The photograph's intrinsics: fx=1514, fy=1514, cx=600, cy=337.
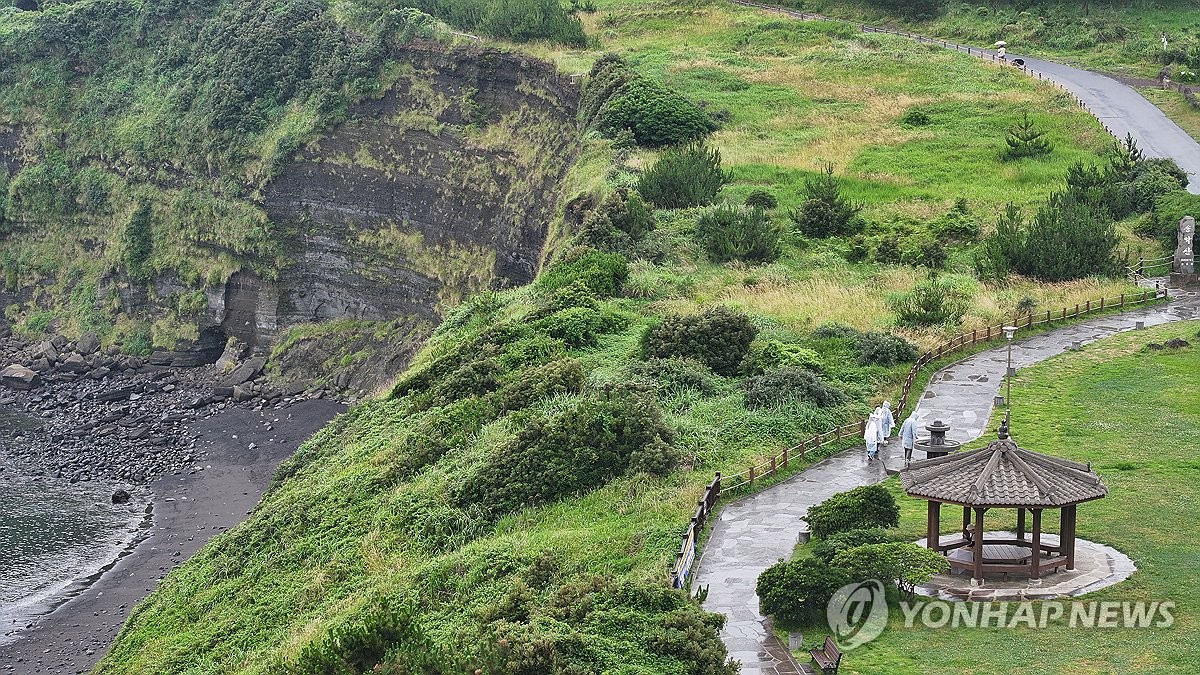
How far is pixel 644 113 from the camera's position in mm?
65812

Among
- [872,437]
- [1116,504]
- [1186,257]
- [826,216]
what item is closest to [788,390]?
[872,437]

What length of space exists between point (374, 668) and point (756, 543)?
Result: 8.02 meters

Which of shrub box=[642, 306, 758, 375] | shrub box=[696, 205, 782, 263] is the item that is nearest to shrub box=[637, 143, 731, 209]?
shrub box=[696, 205, 782, 263]

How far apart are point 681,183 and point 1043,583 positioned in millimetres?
33792

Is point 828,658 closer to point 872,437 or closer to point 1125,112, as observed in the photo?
point 872,437

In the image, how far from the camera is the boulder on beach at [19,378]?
83.1m

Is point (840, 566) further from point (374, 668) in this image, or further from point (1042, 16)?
point (1042, 16)

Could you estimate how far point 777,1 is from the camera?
9612 cm

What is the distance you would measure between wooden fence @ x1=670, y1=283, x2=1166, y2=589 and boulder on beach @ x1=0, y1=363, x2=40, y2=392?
57.8 meters

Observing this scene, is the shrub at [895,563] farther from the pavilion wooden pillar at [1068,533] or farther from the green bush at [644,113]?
the green bush at [644,113]

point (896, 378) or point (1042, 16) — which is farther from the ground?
point (1042, 16)

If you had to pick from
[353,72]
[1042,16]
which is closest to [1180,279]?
[1042,16]

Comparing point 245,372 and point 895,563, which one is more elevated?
point 895,563

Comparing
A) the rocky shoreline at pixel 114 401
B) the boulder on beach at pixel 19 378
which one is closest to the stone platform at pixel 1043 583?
the rocky shoreline at pixel 114 401
